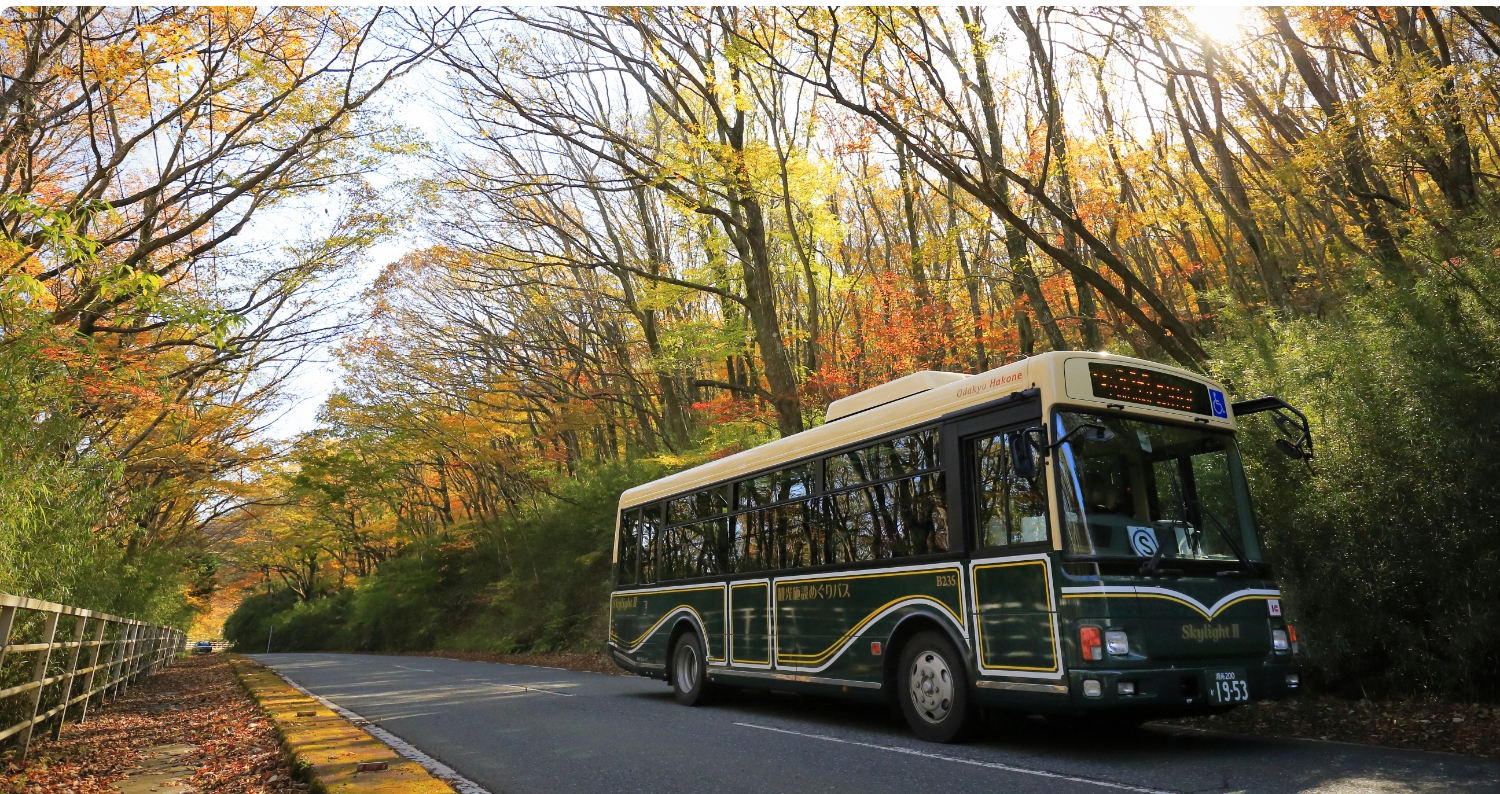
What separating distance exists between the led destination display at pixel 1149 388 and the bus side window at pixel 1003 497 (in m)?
0.76

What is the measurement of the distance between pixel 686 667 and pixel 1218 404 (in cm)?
659

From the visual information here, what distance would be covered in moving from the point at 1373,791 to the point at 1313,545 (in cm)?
324

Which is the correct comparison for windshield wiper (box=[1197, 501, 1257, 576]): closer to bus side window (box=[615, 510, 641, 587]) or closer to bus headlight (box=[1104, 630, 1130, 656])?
bus headlight (box=[1104, 630, 1130, 656])

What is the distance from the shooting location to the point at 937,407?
7605 millimetres

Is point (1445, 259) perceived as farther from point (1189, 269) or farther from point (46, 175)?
point (1189, 269)

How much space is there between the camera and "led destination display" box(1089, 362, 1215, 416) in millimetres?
6727

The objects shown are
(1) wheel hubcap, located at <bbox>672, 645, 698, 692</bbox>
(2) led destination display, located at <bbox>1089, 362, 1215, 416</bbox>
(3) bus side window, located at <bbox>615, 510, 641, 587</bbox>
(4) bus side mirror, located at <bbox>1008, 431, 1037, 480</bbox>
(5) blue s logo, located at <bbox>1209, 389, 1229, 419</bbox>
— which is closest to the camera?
(4) bus side mirror, located at <bbox>1008, 431, 1037, 480</bbox>

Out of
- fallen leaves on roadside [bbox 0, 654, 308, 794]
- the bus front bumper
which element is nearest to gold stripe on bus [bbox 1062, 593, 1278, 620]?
the bus front bumper

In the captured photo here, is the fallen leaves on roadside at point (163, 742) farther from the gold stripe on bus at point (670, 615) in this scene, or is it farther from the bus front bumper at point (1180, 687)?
the bus front bumper at point (1180, 687)

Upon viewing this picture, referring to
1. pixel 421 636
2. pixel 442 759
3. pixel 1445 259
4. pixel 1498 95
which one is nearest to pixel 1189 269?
pixel 1498 95

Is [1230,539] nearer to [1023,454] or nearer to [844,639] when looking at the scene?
[1023,454]

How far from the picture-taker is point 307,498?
32656 mm

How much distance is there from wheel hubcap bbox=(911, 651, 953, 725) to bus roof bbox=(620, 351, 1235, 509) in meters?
1.91

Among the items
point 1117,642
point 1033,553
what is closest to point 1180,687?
point 1117,642
